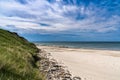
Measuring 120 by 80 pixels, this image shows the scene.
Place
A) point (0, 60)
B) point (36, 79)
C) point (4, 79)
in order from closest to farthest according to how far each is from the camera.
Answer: point (4, 79) → point (0, 60) → point (36, 79)

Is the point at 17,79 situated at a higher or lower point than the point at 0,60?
lower

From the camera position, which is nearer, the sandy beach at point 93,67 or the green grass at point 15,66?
the green grass at point 15,66

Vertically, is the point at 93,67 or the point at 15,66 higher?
the point at 15,66

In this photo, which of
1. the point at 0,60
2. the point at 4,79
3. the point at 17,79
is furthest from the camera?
the point at 0,60

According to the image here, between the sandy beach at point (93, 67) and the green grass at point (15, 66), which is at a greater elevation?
the green grass at point (15, 66)

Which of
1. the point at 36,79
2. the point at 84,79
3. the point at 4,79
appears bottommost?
the point at 84,79

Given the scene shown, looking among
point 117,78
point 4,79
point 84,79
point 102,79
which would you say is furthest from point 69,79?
point 4,79

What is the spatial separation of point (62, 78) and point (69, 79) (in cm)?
39

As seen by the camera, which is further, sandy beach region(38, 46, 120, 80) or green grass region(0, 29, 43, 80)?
sandy beach region(38, 46, 120, 80)

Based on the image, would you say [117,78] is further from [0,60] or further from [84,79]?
[0,60]

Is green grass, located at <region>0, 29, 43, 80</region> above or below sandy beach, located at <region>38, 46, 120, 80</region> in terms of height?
above

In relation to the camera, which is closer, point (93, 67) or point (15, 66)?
point (15, 66)

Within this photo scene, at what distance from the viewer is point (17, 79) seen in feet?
16.5

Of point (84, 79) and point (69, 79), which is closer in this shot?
point (69, 79)
